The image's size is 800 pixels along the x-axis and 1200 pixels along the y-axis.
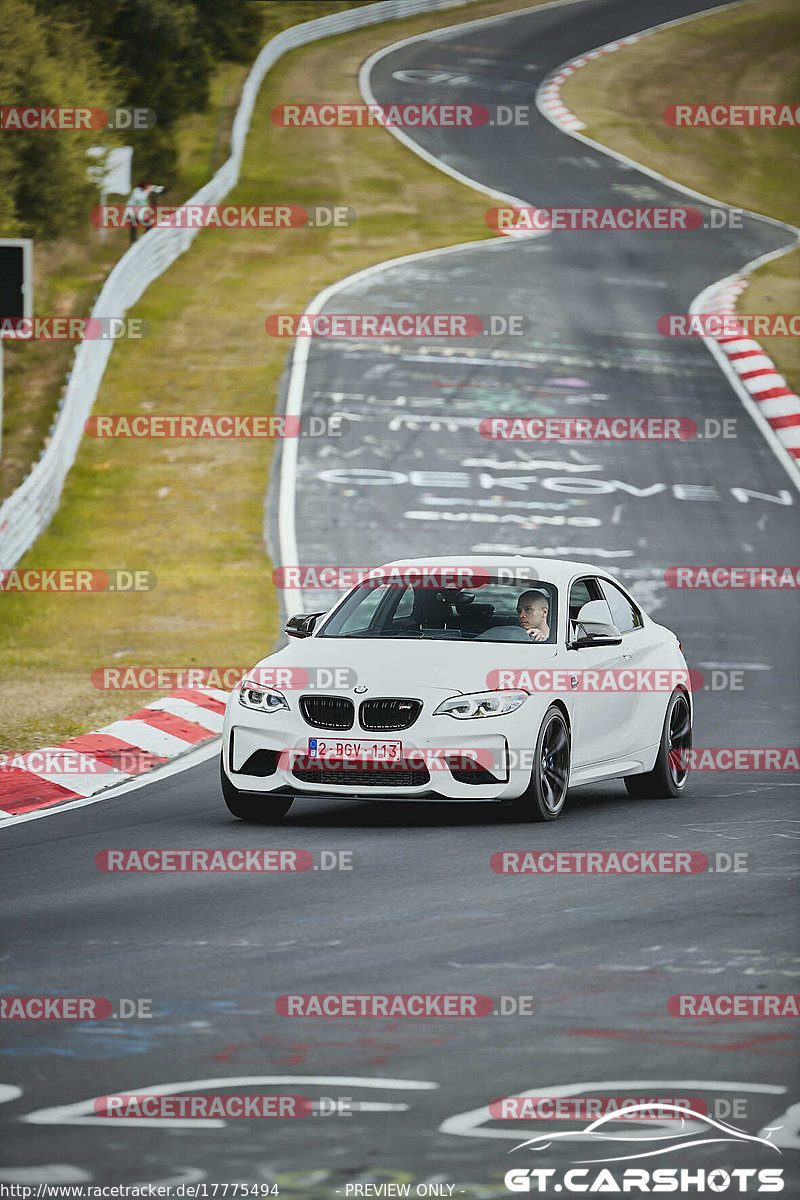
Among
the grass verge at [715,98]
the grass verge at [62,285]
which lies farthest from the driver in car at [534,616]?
the grass verge at [715,98]

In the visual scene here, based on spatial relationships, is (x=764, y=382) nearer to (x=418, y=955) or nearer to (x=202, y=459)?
(x=202, y=459)

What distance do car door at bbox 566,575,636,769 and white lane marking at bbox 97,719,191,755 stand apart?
322 cm

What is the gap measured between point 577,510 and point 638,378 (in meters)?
7.13

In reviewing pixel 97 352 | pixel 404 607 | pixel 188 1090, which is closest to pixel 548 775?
pixel 404 607

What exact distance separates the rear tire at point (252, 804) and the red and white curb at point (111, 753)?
1.30 metres

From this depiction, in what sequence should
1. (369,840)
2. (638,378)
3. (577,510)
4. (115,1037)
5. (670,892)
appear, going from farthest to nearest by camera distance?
(638,378) → (577,510) → (369,840) → (670,892) → (115,1037)

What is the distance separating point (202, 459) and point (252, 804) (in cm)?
1794

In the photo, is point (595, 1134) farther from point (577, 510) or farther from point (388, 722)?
point (577, 510)

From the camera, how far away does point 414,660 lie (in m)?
11.5

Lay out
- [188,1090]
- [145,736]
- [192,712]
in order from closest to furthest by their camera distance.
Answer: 1. [188,1090]
2. [145,736]
3. [192,712]

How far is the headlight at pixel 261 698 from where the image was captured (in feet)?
37.5

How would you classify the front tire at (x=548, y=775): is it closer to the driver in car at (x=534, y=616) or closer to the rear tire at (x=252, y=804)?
the driver in car at (x=534, y=616)

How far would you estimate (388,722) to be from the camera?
11.2 meters

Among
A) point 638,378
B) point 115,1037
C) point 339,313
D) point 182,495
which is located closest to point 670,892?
point 115,1037
